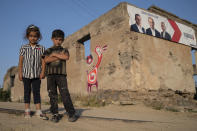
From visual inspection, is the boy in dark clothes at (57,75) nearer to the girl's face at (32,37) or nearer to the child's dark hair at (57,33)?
the child's dark hair at (57,33)

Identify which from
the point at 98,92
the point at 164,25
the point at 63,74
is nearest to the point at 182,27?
the point at 164,25

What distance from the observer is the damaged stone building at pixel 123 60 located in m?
5.84

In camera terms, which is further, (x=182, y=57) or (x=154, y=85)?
(x=182, y=57)

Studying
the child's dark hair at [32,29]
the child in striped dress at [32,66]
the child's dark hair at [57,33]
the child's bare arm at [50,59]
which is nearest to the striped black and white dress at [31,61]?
the child in striped dress at [32,66]

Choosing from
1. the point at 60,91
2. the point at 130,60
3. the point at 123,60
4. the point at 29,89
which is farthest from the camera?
the point at 123,60

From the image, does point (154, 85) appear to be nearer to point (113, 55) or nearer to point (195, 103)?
point (113, 55)

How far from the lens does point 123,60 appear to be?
5887mm

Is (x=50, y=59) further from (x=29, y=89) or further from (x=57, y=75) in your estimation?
(x=29, y=89)

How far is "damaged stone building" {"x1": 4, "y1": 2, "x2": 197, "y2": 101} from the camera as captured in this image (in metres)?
5.84

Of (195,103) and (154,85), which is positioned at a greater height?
(154,85)

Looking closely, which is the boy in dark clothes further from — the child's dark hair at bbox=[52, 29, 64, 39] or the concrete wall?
the concrete wall

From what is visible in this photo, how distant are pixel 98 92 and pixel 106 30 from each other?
2.41 metres

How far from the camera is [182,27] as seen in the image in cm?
849

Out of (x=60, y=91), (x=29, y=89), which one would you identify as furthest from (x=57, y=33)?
(x=29, y=89)
